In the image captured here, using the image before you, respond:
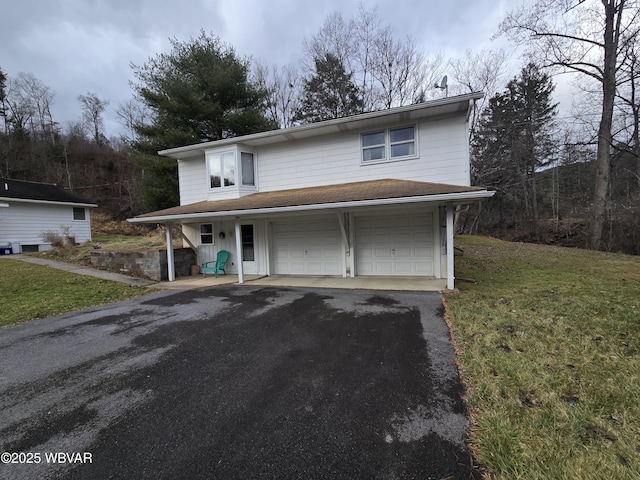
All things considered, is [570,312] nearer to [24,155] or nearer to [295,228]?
[295,228]

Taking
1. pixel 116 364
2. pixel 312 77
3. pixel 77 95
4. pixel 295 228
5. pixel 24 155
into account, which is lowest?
pixel 116 364

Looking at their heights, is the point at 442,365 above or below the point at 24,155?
below

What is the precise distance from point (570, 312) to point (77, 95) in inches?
1855

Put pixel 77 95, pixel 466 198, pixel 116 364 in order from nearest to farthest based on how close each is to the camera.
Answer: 1. pixel 116 364
2. pixel 466 198
3. pixel 77 95

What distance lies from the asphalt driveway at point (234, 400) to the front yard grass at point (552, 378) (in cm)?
24

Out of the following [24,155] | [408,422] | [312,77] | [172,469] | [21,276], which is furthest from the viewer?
[24,155]

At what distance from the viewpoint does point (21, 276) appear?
339 inches

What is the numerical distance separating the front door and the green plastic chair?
2.43ft

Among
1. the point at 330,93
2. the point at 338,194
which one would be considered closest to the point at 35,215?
the point at 338,194

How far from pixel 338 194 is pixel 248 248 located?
4573 mm

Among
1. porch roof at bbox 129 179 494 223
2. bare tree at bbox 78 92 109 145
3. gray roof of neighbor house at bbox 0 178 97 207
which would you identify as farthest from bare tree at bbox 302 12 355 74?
bare tree at bbox 78 92 109 145

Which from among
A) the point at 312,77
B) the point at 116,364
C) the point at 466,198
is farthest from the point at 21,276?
the point at 312,77

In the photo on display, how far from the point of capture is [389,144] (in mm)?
8922

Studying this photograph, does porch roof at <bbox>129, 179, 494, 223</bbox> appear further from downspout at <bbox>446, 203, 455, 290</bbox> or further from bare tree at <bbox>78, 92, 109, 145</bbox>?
bare tree at <bbox>78, 92, 109, 145</bbox>
